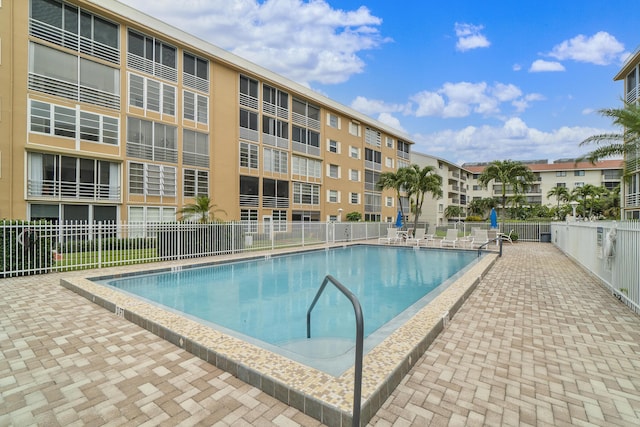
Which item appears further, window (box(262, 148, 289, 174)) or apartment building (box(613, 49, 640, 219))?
window (box(262, 148, 289, 174))

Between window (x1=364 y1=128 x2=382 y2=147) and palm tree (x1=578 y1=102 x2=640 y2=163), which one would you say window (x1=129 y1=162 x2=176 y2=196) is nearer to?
palm tree (x1=578 y1=102 x2=640 y2=163)

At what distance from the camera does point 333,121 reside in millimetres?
30594

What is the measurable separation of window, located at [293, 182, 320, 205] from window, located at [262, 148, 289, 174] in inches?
70.1

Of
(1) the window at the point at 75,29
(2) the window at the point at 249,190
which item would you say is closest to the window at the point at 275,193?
(2) the window at the point at 249,190

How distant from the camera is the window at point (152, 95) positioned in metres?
17.5

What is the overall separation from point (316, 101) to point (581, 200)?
3864cm

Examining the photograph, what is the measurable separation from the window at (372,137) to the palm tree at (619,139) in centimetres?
2124

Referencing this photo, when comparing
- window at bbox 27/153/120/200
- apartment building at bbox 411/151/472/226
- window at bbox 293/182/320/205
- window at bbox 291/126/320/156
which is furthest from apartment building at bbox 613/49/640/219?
window at bbox 27/153/120/200

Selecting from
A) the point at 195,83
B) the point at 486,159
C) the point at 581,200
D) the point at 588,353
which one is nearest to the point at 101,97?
the point at 195,83

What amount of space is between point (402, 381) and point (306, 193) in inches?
975

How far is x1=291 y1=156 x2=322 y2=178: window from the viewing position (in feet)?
87.1

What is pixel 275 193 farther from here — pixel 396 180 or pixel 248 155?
pixel 396 180

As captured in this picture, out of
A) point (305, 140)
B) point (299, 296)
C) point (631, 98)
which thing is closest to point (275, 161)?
point (305, 140)

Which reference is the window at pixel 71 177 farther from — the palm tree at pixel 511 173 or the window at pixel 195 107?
the palm tree at pixel 511 173
